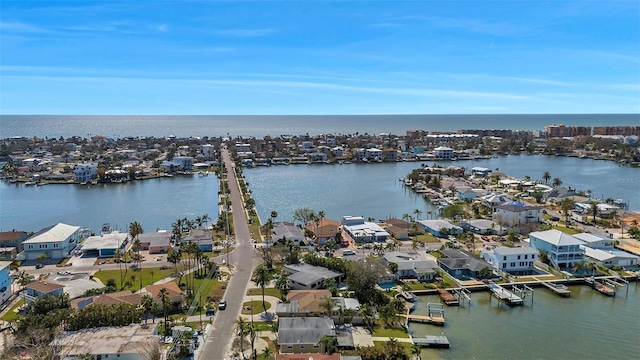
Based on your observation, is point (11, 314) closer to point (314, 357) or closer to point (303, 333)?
point (303, 333)

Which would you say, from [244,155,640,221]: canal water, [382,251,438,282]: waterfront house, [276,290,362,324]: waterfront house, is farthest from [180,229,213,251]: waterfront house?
[382,251,438,282]: waterfront house

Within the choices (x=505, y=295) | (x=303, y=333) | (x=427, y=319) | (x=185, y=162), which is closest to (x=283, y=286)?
(x=303, y=333)

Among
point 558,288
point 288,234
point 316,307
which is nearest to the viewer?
point 316,307

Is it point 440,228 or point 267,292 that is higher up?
point 440,228

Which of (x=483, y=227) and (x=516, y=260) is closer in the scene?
(x=516, y=260)

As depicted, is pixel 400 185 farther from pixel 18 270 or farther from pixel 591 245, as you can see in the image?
pixel 18 270

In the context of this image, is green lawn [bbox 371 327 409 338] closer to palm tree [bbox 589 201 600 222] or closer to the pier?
the pier

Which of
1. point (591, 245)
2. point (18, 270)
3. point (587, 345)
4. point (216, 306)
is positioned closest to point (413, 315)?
point (587, 345)
